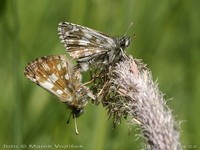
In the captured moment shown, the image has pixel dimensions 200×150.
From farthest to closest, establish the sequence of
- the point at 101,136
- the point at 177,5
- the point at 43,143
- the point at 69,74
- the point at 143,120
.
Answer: the point at 177,5, the point at 43,143, the point at 101,136, the point at 69,74, the point at 143,120

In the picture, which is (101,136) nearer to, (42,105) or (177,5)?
(42,105)

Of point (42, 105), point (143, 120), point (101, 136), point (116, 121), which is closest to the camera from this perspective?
point (143, 120)

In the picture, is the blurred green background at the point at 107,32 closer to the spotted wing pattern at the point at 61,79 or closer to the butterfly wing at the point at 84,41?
the butterfly wing at the point at 84,41

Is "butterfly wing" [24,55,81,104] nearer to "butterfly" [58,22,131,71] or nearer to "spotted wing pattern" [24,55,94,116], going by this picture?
"spotted wing pattern" [24,55,94,116]

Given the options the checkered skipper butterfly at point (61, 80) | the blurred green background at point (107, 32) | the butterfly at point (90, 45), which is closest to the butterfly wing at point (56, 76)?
the checkered skipper butterfly at point (61, 80)

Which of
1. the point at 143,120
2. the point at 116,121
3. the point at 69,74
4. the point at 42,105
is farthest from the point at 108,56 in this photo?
the point at 42,105

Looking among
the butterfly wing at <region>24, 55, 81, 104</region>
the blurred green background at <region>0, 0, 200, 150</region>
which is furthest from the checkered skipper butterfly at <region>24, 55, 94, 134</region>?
the blurred green background at <region>0, 0, 200, 150</region>

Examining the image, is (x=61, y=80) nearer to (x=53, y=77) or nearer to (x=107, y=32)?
(x=53, y=77)
